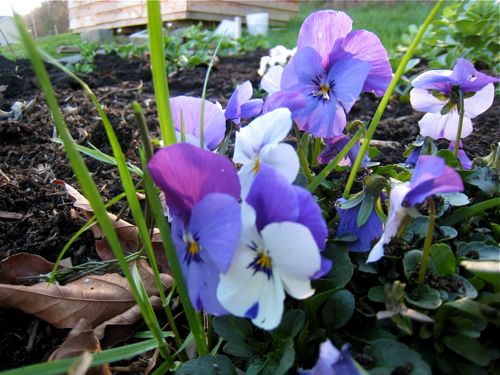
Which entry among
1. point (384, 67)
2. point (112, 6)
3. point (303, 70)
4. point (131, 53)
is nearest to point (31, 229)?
point (303, 70)

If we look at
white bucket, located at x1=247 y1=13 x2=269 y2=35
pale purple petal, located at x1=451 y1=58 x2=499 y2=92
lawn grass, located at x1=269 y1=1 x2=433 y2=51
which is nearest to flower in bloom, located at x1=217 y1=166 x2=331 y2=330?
pale purple petal, located at x1=451 y1=58 x2=499 y2=92

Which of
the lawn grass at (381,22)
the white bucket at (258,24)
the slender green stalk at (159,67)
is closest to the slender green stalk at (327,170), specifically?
the slender green stalk at (159,67)

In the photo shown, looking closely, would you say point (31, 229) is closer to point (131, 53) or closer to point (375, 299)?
point (375, 299)

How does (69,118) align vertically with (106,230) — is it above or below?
below

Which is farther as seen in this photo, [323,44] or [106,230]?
[323,44]

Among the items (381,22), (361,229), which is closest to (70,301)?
(361,229)

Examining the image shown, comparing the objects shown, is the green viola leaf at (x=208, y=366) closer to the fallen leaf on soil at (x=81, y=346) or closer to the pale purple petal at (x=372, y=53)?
the fallen leaf on soil at (x=81, y=346)

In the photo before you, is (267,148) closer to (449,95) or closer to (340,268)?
(340,268)
